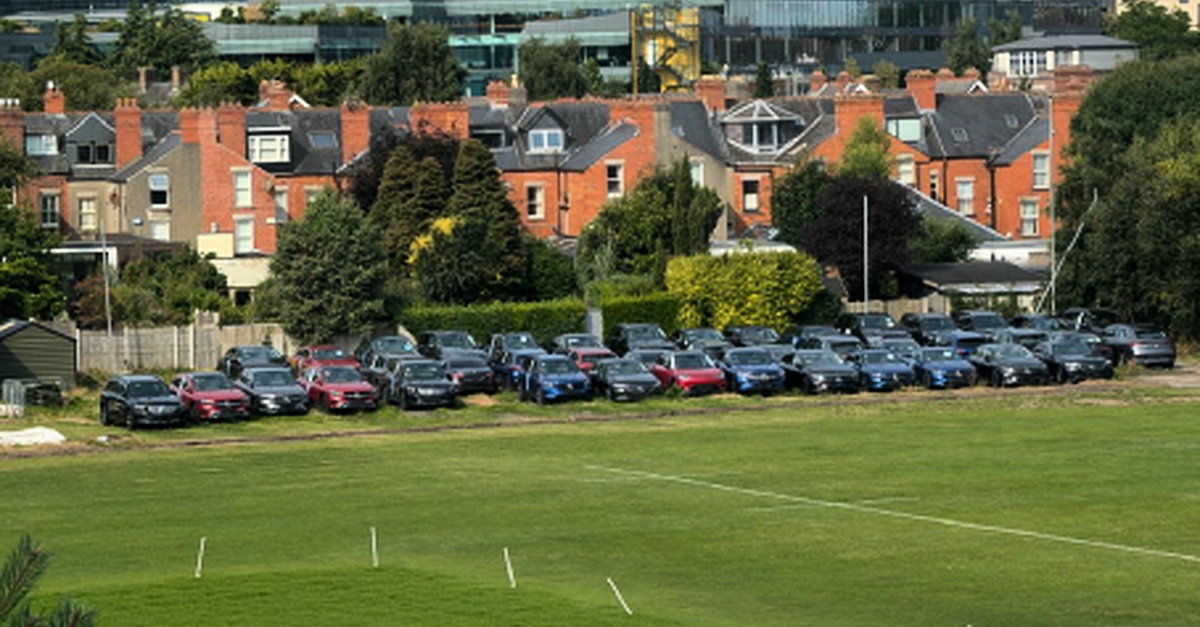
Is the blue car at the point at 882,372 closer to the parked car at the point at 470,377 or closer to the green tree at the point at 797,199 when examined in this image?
the parked car at the point at 470,377

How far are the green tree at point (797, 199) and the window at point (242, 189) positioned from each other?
22.9m

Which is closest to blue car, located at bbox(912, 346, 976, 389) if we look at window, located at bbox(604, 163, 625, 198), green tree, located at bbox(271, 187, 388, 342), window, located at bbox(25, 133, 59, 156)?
green tree, located at bbox(271, 187, 388, 342)

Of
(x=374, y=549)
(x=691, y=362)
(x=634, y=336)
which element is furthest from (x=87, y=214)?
(x=374, y=549)

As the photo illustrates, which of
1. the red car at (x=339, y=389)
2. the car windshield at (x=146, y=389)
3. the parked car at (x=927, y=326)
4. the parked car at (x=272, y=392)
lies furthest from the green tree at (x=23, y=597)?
the parked car at (x=927, y=326)

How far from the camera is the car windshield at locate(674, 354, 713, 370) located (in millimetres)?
70125

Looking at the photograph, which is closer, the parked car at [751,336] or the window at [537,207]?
the parked car at [751,336]

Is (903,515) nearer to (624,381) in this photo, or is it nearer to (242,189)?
(624,381)

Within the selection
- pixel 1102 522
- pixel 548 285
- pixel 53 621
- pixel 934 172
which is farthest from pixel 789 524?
pixel 934 172

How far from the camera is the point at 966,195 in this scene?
115 metres

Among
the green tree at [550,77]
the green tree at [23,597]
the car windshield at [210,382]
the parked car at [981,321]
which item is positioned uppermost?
the green tree at [550,77]

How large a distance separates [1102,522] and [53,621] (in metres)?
28.2

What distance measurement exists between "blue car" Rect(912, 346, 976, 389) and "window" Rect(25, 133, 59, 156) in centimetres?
5278

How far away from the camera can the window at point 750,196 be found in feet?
365

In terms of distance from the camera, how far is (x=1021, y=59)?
197m
